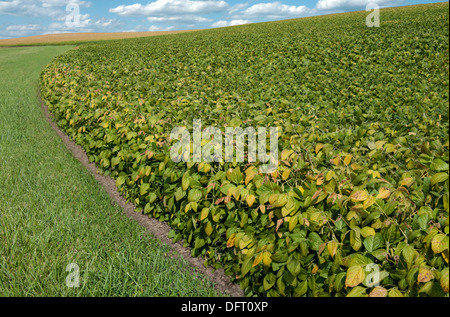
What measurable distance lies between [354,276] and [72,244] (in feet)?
7.68

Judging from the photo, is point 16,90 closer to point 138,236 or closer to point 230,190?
point 138,236

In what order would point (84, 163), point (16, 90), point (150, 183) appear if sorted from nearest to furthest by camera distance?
point (150, 183) → point (84, 163) → point (16, 90)

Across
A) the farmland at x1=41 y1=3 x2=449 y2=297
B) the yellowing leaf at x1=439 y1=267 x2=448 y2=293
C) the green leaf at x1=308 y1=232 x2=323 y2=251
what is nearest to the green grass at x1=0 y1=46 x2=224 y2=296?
the farmland at x1=41 y1=3 x2=449 y2=297

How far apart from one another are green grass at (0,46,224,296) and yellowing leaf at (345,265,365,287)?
109 cm

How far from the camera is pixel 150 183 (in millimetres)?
3129

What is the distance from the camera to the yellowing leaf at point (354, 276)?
151cm

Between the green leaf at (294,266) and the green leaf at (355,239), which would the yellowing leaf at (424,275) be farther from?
the green leaf at (294,266)

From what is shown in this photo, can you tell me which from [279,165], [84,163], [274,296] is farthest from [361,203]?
[84,163]

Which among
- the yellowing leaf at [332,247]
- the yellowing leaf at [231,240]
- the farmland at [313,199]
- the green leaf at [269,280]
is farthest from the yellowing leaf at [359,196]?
the yellowing leaf at [231,240]

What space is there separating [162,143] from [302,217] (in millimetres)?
1689

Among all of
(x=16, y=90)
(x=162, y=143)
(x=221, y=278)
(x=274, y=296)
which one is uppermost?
(x=16, y=90)

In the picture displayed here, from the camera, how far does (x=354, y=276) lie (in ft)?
5.01

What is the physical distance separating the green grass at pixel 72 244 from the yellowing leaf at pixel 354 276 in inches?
43.0

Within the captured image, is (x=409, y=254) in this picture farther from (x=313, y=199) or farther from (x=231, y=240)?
(x=231, y=240)
